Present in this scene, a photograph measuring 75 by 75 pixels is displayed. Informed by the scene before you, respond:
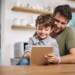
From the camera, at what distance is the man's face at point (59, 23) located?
212cm

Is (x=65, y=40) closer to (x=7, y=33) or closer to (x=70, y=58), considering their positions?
(x=70, y=58)

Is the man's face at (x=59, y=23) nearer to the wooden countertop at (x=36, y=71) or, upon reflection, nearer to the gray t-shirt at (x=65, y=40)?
the gray t-shirt at (x=65, y=40)

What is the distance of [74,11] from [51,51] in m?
Result: 3.55

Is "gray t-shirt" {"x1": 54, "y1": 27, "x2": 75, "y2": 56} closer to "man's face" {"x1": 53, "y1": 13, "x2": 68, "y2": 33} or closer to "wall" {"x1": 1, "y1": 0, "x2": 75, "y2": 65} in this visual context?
"man's face" {"x1": 53, "y1": 13, "x2": 68, "y2": 33}

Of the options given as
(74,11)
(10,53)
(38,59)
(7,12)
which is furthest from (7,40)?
(38,59)

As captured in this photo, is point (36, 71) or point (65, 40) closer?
point (36, 71)

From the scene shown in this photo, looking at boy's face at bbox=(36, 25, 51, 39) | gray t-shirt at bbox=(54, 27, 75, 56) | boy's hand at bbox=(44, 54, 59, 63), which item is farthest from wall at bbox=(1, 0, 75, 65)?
boy's hand at bbox=(44, 54, 59, 63)

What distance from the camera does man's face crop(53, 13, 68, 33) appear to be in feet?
6.95

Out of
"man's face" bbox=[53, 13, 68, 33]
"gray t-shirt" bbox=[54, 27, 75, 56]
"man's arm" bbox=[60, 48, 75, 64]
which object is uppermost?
"man's face" bbox=[53, 13, 68, 33]

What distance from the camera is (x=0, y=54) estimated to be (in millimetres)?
4047

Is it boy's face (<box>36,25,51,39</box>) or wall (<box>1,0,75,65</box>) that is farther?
wall (<box>1,0,75,65</box>)

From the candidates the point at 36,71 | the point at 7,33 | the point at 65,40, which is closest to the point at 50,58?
the point at 36,71

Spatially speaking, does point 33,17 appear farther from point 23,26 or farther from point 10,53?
point 10,53

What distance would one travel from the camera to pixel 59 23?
2166 mm
